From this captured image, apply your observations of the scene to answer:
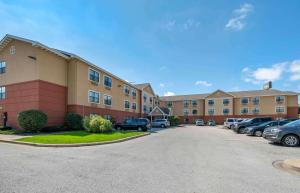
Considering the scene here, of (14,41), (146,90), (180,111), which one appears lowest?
(180,111)

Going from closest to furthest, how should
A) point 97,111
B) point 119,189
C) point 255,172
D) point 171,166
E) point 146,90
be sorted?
point 119,189 → point 255,172 → point 171,166 → point 97,111 → point 146,90

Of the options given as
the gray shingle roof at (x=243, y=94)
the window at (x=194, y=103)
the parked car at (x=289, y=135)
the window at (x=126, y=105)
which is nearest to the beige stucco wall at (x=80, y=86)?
the window at (x=126, y=105)

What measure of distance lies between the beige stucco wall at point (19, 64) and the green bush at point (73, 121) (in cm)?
529

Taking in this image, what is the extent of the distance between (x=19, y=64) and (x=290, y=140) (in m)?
25.0

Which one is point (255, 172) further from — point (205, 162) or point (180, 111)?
point (180, 111)

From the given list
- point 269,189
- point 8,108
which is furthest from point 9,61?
point 269,189

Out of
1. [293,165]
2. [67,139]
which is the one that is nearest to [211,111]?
[67,139]

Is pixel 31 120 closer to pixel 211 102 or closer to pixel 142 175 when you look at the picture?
pixel 142 175

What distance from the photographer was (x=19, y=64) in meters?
23.3

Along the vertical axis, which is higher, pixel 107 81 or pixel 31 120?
pixel 107 81

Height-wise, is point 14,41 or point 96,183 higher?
point 14,41

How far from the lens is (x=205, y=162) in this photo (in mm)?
8406

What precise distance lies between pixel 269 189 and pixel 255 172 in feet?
5.60

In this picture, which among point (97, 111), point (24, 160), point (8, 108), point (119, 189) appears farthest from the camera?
point (97, 111)
